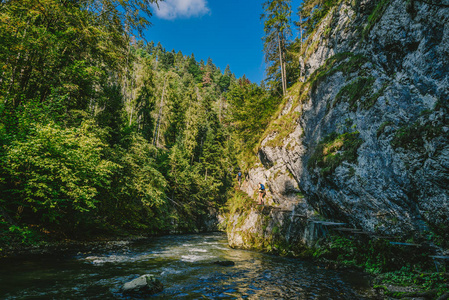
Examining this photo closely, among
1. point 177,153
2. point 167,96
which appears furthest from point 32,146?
point 167,96

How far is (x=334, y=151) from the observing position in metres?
11.9

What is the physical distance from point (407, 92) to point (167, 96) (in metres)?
36.1

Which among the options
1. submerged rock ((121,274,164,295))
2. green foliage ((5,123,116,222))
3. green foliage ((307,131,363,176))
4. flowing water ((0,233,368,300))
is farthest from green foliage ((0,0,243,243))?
green foliage ((307,131,363,176))

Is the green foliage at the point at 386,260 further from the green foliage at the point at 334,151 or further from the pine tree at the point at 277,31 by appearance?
the pine tree at the point at 277,31

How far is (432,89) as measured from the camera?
786 cm

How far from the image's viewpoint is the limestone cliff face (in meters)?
7.55

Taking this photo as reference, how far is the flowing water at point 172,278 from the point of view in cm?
644

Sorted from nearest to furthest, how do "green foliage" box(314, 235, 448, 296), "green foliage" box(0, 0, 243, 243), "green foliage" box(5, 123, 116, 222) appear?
"green foliage" box(314, 235, 448, 296), "green foliage" box(5, 123, 116, 222), "green foliage" box(0, 0, 243, 243)

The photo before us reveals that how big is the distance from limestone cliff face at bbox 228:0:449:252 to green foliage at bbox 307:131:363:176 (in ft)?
0.20

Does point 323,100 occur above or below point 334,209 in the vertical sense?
above

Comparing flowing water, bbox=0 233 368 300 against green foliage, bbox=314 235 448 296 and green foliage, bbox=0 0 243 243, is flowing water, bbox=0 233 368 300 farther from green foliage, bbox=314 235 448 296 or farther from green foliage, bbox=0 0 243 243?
green foliage, bbox=0 0 243 243

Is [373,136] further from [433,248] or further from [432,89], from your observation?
[433,248]

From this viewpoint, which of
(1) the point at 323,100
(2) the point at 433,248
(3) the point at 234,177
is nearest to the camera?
(2) the point at 433,248

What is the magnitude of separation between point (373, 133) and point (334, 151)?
229 centimetres
